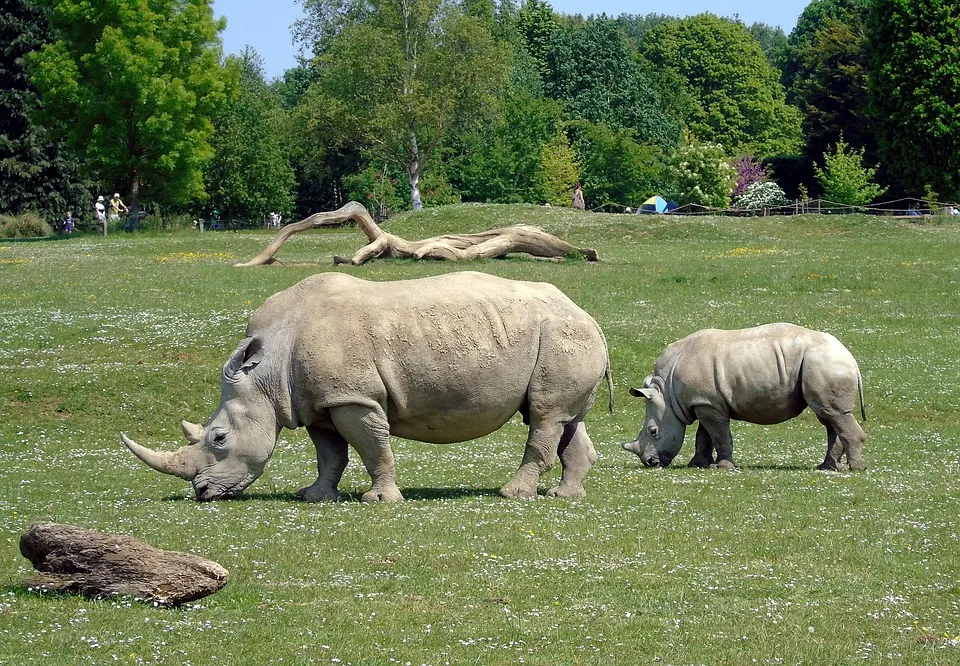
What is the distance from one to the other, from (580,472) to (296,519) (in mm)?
3883

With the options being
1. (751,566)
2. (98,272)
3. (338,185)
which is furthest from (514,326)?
(338,185)

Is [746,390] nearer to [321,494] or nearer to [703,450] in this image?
[703,450]

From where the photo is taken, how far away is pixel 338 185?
112 metres

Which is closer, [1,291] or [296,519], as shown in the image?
[296,519]

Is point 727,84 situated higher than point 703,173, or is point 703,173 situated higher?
point 727,84

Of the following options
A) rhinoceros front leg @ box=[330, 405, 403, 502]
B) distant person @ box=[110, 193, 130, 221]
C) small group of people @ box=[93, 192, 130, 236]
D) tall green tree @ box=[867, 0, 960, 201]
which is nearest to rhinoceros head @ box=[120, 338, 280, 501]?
rhinoceros front leg @ box=[330, 405, 403, 502]

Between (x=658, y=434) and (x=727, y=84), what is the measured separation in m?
122

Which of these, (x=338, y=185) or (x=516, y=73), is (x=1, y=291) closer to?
(x=338, y=185)

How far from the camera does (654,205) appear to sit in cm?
9544

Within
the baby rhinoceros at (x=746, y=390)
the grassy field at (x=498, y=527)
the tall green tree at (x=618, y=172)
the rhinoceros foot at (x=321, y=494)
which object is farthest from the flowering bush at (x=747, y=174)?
the rhinoceros foot at (x=321, y=494)

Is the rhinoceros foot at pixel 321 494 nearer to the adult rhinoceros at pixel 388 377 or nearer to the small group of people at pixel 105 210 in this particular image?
the adult rhinoceros at pixel 388 377

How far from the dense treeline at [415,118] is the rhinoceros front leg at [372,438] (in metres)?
52.9

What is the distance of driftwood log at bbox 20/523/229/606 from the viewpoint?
34.0 feet

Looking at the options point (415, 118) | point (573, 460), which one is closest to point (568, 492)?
point (573, 460)
